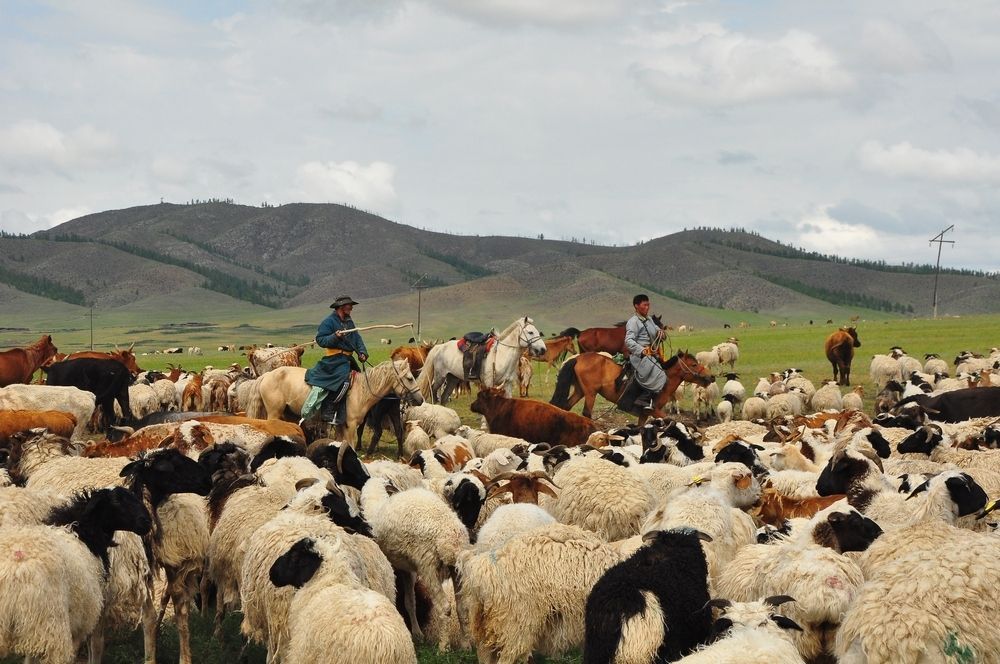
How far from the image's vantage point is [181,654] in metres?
7.32

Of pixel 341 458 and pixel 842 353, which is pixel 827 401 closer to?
pixel 842 353

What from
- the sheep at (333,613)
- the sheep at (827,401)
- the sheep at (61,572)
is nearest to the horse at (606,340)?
the sheep at (827,401)

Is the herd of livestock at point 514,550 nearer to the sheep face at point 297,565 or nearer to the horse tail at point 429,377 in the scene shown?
the sheep face at point 297,565

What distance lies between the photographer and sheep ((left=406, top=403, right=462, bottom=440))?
691 inches

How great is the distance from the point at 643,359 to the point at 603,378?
120 cm

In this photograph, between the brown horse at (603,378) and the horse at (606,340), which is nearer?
the brown horse at (603,378)

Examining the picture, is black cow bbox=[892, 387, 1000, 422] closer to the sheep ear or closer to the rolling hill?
the sheep ear

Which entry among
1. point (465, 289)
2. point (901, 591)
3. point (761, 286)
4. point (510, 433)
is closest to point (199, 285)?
point (465, 289)

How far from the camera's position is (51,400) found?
16828mm

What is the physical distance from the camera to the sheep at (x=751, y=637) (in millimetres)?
4738

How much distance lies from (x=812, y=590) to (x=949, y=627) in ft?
3.46

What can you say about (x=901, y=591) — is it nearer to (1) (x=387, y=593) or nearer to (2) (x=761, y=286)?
(1) (x=387, y=593)

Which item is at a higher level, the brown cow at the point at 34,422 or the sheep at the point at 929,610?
the sheep at the point at 929,610

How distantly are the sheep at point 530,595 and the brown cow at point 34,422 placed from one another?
9.42m
